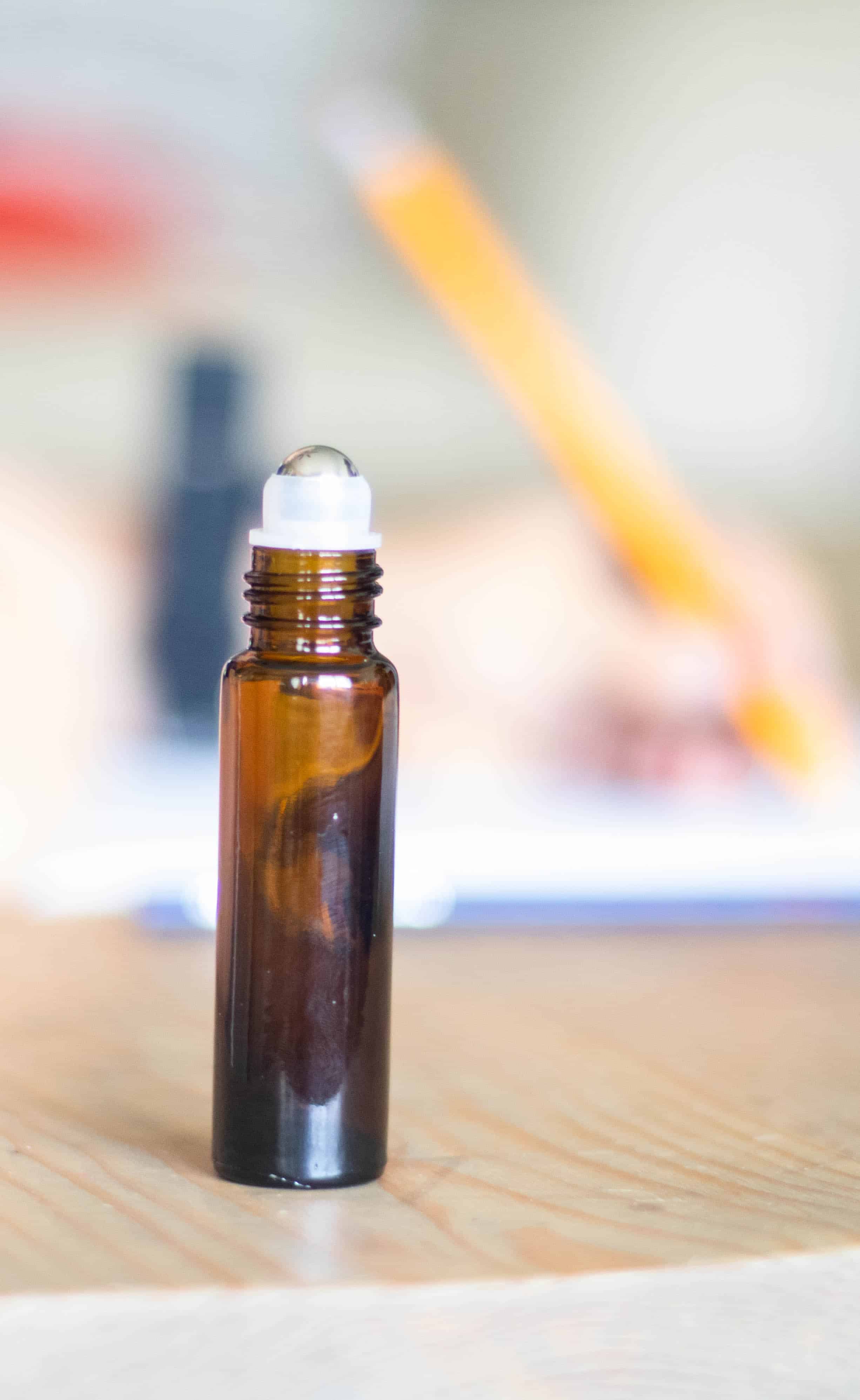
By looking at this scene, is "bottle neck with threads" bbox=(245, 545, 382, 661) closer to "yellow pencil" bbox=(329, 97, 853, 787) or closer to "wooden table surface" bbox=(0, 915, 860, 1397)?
"wooden table surface" bbox=(0, 915, 860, 1397)

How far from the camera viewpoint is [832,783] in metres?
1.21

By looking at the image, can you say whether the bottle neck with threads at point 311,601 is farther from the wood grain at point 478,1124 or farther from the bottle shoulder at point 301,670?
the wood grain at point 478,1124

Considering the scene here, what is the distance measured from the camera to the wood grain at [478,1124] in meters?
0.49

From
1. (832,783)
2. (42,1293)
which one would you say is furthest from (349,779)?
(832,783)

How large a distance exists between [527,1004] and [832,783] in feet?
1.52

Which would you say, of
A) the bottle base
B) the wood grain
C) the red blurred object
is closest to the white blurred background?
the red blurred object

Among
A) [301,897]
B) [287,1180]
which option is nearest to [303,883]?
[301,897]

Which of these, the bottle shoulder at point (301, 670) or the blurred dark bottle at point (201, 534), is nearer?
the bottle shoulder at point (301, 670)

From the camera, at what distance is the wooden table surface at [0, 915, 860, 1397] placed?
1.55 feet

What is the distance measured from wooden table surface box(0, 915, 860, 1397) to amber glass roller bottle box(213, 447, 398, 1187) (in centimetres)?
2

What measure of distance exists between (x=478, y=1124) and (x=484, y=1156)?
39 millimetres

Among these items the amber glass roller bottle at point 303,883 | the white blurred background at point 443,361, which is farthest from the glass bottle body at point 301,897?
the white blurred background at point 443,361

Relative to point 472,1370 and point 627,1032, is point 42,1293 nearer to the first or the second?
point 472,1370

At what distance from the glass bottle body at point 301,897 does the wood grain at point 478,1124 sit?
2 cm
